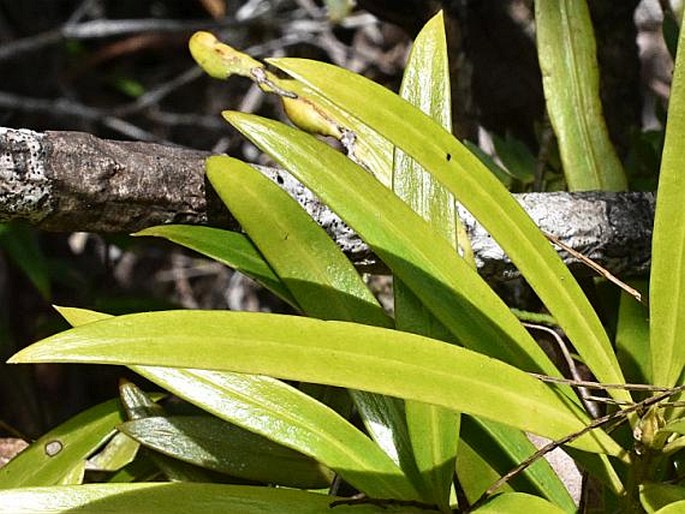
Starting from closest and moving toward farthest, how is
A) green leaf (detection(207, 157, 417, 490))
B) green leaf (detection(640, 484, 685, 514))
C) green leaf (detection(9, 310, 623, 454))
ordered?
green leaf (detection(9, 310, 623, 454)), green leaf (detection(640, 484, 685, 514)), green leaf (detection(207, 157, 417, 490))

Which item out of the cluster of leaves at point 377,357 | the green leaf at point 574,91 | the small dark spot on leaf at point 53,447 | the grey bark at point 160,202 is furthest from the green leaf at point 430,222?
the small dark spot on leaf at point 53,447

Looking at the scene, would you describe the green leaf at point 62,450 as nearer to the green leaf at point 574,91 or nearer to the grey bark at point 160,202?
the grey bark at point 160,202

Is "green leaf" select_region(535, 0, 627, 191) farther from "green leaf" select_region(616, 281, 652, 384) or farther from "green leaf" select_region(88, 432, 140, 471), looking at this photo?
"green leaf" select_region(88, 432, 140, 471)

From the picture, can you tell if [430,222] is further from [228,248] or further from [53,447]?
[53,447]

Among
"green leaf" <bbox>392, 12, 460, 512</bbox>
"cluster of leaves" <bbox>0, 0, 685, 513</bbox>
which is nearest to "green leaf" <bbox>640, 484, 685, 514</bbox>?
"cluster of leaves" <bbox>0, 0, 685, 513</bbox>

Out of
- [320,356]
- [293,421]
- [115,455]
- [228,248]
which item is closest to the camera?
[320,356]

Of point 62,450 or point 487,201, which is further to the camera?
point 62,450

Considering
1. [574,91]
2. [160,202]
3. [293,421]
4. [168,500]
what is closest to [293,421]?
[293,421]

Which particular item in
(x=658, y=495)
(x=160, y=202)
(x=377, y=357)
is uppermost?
(x=160, y=202)
